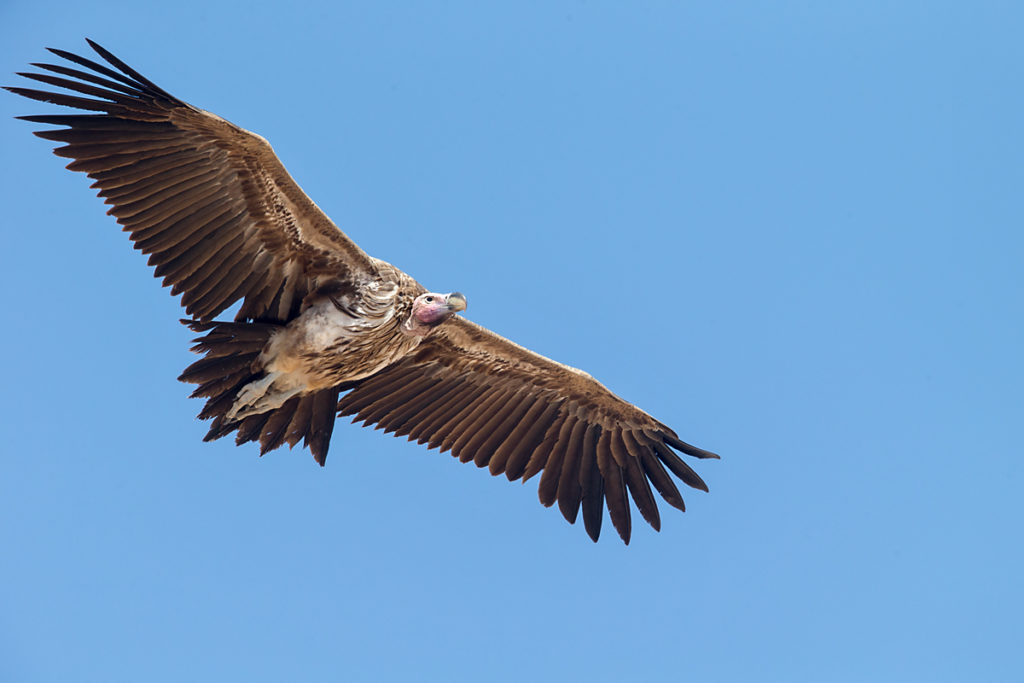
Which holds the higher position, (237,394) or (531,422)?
(531,422)

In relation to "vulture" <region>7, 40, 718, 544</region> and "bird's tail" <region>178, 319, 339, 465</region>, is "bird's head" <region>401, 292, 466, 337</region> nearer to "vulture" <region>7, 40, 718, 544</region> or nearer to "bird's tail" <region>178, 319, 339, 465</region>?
"vulture" <region>7, 40, 718, 544</region>

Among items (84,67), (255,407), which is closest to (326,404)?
(255,407)

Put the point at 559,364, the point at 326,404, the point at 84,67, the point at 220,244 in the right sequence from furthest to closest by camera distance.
A: the point at 559,364, the point at 326,404, the point at 220,244, the point at 84,67

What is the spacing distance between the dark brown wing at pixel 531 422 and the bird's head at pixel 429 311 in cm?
93

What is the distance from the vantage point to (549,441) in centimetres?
1412

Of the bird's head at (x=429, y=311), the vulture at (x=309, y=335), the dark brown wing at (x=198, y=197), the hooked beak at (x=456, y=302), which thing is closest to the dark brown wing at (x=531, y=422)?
the vulture at (x=309, y=335)

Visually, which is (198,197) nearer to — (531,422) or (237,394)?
(237,394)

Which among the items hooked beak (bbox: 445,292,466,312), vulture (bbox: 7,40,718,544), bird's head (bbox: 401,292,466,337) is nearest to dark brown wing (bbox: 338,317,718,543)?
vulture (bbox: 7,40,718,544)

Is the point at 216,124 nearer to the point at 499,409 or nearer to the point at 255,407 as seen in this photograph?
the point at 255,407

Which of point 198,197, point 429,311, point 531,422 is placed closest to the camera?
point 198,197

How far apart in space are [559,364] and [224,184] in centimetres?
429

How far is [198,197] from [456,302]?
2687 millimetres

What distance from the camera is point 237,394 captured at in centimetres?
1188

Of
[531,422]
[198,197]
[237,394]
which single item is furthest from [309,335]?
[531,422]
